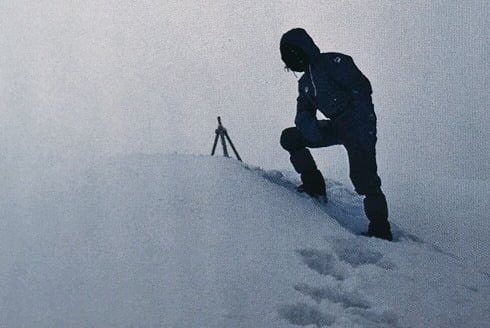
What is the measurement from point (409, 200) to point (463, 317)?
5.32 metres

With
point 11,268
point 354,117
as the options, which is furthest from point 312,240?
point 11,268

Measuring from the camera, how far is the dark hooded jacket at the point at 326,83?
495 centimetres

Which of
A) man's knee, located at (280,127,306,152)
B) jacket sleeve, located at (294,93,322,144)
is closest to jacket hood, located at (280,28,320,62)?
jacket sleeve, located at (294,93,322,144)

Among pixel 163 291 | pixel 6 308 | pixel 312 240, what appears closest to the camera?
pixel 6 308

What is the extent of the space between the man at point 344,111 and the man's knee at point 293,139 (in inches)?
8.9

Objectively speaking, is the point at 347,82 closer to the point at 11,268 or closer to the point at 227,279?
the point at 227,279

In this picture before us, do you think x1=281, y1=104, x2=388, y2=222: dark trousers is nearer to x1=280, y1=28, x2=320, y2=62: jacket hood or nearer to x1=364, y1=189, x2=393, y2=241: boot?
x1=364, y1=189, x2=393, y2=241: boot

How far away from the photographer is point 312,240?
421 cm

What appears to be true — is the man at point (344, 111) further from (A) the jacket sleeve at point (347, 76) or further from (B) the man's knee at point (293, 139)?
(B) the man's knee at point (293, 139)

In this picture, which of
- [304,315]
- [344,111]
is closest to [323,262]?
[304,315]

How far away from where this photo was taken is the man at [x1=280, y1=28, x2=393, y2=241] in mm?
4930

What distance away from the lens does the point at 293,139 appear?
17.9 ft

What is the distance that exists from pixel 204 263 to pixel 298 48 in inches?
103

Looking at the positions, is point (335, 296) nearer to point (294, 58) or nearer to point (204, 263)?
point (204, 263)
